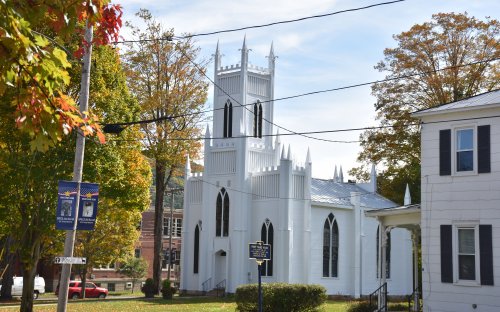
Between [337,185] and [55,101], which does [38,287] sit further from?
[55,101]

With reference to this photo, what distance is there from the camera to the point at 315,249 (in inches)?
2002

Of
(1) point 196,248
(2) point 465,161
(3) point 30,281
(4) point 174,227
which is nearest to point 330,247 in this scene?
(1) point 196,248

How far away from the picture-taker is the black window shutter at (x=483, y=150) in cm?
2325

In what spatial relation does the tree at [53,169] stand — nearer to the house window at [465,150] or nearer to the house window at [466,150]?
the house window at [466,150]

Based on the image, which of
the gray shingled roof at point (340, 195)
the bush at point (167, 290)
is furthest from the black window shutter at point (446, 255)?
the gray shingled roof at point (340, 195)

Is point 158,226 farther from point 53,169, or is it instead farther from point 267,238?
point 53,169

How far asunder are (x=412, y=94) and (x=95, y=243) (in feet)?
76.5

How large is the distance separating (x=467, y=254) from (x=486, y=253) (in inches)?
29.4

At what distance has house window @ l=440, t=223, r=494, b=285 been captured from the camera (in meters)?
22.6

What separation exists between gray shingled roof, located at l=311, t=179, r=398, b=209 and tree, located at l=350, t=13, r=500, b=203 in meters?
4.17

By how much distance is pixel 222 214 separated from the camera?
173 feet

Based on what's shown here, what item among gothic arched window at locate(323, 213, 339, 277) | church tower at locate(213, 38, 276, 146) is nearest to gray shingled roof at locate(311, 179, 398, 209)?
gothic arched window at locate(323, 213, 339, 277)

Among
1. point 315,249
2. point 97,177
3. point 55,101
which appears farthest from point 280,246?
point 55,101

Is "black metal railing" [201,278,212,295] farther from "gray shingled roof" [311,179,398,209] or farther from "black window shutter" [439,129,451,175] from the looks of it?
"black window shutter" [439,129,451,175]
